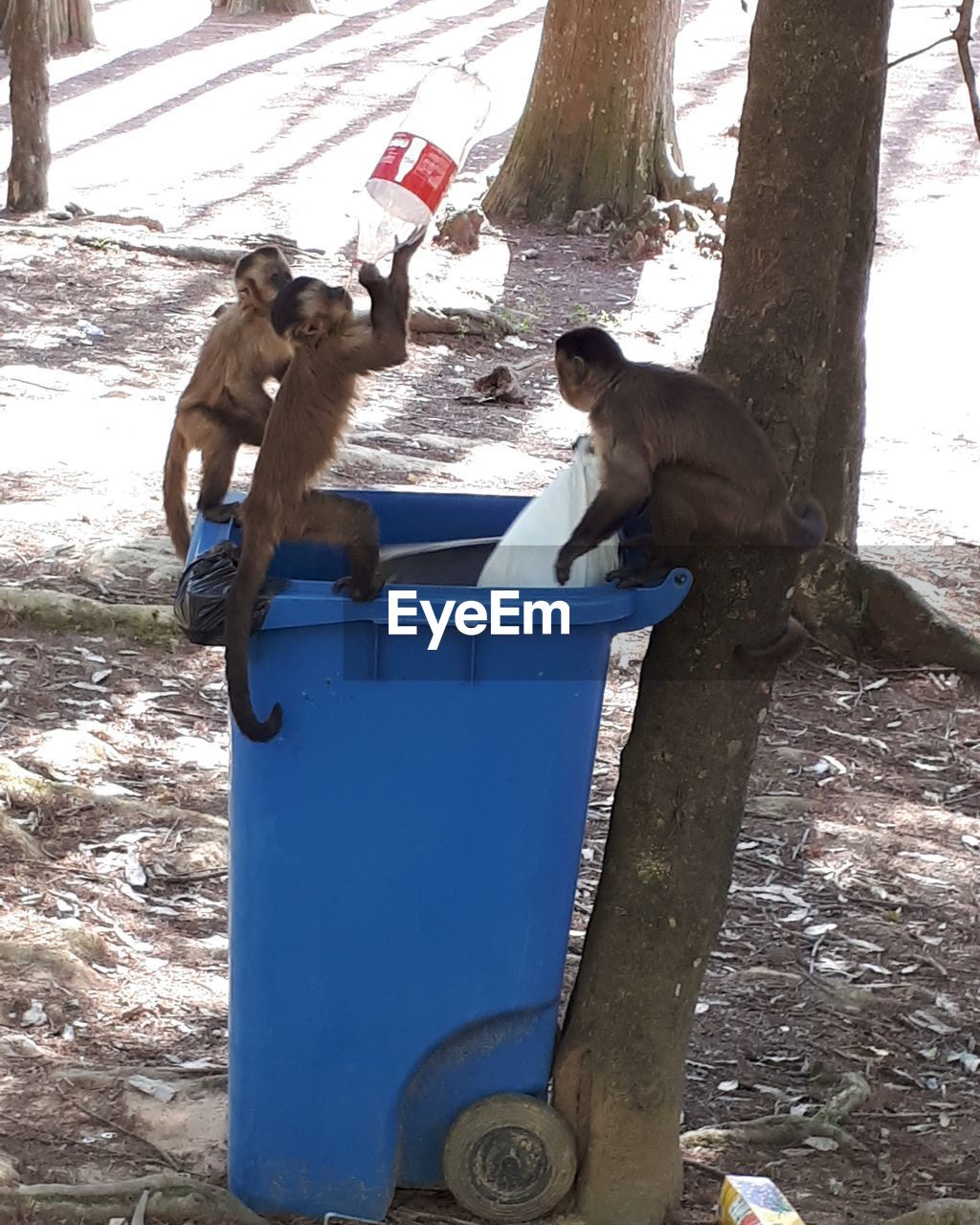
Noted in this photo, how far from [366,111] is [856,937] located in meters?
15.4

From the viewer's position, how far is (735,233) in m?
2.75

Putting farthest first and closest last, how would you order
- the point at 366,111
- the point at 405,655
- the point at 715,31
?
the point at 715,31 < the point at 366,111 < the point at 405,655

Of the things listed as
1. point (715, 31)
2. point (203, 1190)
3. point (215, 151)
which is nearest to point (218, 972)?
point (203, 1190)

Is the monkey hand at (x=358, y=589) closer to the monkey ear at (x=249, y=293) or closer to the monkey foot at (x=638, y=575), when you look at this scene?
the monkey foot at (x=638, y=575)

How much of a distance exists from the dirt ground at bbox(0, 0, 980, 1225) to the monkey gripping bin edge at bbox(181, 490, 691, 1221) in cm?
25

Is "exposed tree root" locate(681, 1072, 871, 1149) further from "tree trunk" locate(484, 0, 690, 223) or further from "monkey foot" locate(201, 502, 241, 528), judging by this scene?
"tree trunk" locate(484, 0, 690, 223)

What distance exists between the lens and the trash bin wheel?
289cm

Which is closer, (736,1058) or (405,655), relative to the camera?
(405,655)

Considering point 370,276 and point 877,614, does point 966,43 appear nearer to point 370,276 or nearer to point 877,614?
point 370,276

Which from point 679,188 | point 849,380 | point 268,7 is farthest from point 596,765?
point 268,7

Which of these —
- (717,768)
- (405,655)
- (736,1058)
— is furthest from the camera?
(736,1058)

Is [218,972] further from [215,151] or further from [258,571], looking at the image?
[215,151]

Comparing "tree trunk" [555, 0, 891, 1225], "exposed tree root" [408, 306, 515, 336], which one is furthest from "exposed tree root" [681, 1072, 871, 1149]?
"exposed tree root" [408, 306, 515, 336]

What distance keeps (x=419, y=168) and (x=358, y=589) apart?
125 cm
